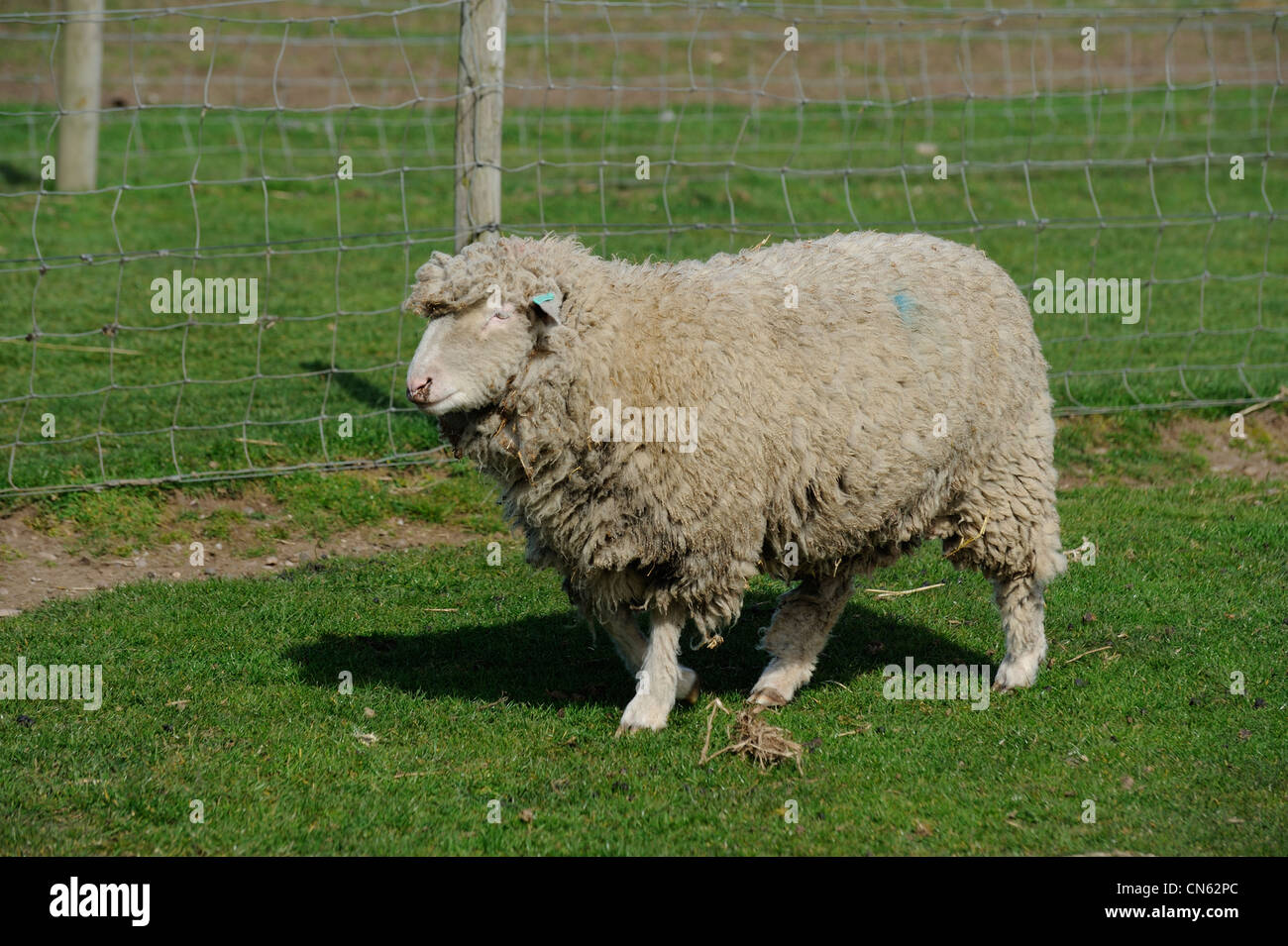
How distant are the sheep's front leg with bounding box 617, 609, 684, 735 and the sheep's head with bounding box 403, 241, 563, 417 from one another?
1.09 m

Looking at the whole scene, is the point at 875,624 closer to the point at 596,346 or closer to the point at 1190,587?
the point at 1190,587

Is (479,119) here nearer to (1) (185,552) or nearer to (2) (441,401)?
(1) (185,552)

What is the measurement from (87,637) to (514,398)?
7.47 ft

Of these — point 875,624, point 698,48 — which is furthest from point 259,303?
point 698,48

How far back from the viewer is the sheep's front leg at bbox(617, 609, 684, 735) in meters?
5.04

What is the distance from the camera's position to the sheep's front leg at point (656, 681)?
16.5ft

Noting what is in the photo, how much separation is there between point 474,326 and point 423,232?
3.96 meters

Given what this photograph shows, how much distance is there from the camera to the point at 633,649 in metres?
5.28
